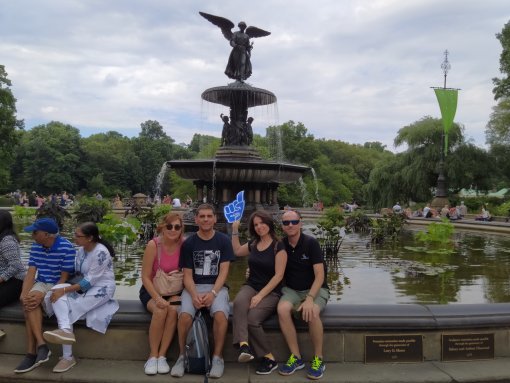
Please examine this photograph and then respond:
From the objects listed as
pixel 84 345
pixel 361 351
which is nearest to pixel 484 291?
pixel 361 351

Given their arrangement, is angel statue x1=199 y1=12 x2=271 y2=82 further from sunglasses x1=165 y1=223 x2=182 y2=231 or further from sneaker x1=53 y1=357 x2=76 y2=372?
sneaker x1=53 y1=357 x2=76 y2=372

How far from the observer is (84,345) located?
464 cm

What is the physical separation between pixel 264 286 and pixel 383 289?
3.27 meters

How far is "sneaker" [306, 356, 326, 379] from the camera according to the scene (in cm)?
423

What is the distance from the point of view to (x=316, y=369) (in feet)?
13.9

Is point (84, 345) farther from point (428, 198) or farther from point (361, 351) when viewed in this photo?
point (428, 198)

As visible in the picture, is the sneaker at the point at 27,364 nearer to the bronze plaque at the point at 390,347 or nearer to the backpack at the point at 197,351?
the backpack at the point at 197,351

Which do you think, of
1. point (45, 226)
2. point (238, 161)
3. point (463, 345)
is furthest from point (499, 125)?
point (45, 226)

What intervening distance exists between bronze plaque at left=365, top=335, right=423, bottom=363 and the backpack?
4.71ft

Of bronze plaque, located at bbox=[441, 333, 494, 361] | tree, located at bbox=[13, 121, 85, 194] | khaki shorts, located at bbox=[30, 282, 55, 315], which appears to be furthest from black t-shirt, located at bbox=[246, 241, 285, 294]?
tree, located at bbox=[13, 121, 85, 194]

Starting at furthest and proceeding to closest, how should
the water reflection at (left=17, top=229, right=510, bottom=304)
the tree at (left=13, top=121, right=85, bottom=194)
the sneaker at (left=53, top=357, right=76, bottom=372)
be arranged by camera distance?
1. the tree at (left=13, top=121, right=85, bottom=194)
2. the water reflection at (left=17, top=229, right=510, bottom=304)
3. the sneaker at (left=53, top=357, right=76, bottom=372)

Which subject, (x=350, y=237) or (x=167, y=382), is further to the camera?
(x=350, y=237)

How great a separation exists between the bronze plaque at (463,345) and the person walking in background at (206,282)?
1994 mm

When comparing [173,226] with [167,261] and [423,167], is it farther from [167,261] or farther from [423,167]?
[423,167]
